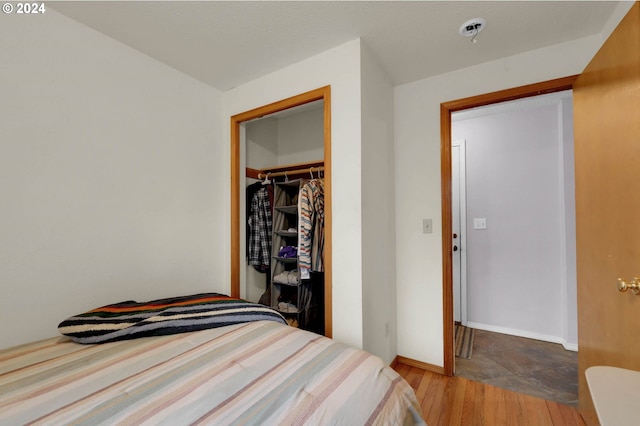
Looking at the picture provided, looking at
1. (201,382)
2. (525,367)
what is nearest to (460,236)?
(525,367)

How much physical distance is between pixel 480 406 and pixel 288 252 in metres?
1.70

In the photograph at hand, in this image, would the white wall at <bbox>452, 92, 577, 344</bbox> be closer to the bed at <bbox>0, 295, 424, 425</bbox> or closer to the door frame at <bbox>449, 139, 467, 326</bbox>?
the door frame at <bbox>449, 139, 467, 326</bbox>

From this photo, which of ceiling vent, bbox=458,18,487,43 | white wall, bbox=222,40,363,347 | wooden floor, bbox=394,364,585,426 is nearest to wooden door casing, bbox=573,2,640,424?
wooden floor, bbox=394,364,585,426

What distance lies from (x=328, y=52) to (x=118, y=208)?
5.43 feet

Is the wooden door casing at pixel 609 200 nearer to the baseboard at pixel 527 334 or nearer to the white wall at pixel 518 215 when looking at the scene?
the baseboard at pixel 527 334

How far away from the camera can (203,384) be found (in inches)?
31.1

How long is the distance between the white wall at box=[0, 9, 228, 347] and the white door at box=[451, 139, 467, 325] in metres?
2.56

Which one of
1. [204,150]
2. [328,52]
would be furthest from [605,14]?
[204,150]

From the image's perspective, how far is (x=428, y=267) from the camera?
203cm

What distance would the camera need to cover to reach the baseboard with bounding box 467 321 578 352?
2285mm

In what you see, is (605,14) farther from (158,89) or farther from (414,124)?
(158,89)

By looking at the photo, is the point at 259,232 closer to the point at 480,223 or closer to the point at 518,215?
the point at 480,223

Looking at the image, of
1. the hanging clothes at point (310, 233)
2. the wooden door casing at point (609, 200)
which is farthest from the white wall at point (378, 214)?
the wooden door casing at point (609, 200)

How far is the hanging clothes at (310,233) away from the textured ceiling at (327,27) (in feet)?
3.33
